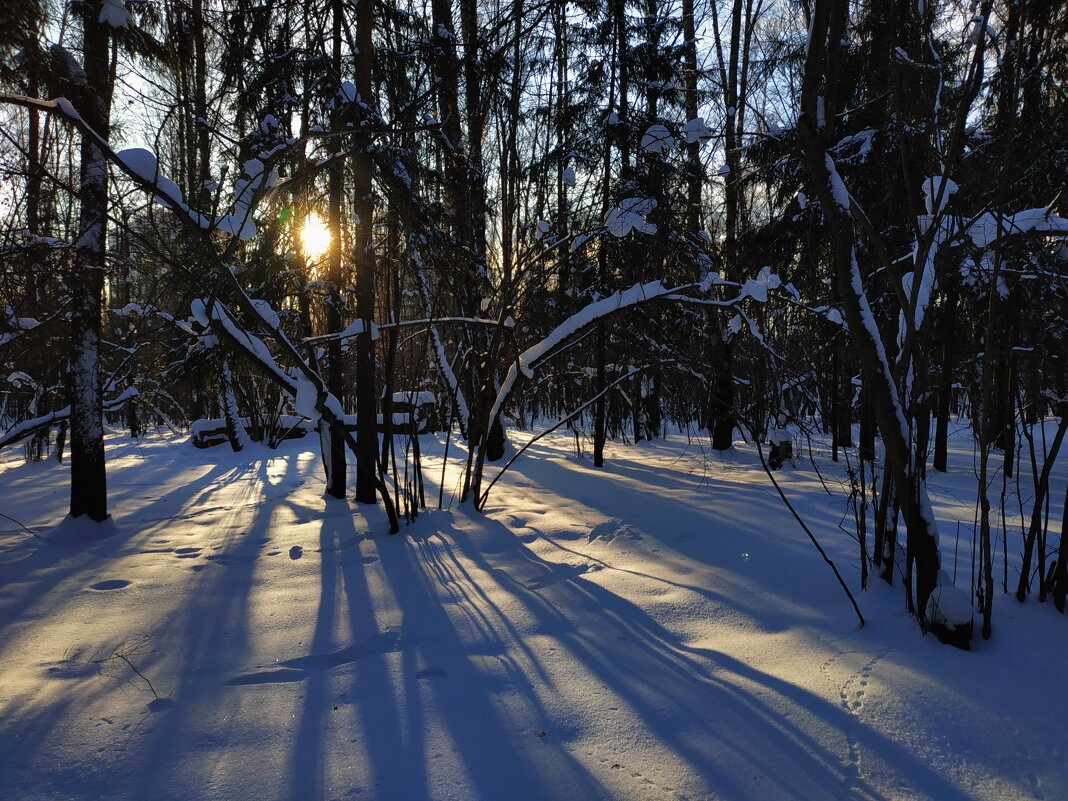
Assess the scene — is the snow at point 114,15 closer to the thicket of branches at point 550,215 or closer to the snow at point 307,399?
the thicket of branches at point 550,215

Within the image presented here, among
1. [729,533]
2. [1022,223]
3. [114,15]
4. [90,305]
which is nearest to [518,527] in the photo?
[729,533]

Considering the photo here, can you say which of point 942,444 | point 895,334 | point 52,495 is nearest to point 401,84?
point 895,334

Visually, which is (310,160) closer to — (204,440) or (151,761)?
(151,761)

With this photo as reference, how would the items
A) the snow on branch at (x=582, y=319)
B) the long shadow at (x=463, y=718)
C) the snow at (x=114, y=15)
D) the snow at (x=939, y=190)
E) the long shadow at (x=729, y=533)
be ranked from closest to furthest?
the long shadow at (x=463, y=718) < the snow at (x=939, y=190) < the long shadow at (x=729, y=533) < the snow on branch at (x=582, y=319) < the snow at (x=114, y=15)

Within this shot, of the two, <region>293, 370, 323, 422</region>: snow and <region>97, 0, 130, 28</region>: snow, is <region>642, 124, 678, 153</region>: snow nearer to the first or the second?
<region>293, 370, 323, 422</region>: snow

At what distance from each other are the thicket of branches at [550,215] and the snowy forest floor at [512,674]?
0.46 metres

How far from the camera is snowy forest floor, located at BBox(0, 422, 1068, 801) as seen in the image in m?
1.71

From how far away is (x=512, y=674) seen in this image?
7.56 ft

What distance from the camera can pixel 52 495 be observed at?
669cm

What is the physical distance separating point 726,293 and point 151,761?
9076 millimetres

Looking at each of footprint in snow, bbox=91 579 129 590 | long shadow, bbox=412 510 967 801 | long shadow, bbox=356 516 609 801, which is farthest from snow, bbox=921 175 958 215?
footprint in snow, bbox=91 579 129 590

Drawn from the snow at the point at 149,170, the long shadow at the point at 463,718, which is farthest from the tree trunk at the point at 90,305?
the long shadow at the point at 463,718

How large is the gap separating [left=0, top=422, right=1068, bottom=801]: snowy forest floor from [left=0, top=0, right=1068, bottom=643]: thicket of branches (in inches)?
18.0

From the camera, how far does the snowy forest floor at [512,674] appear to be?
1.71 m
